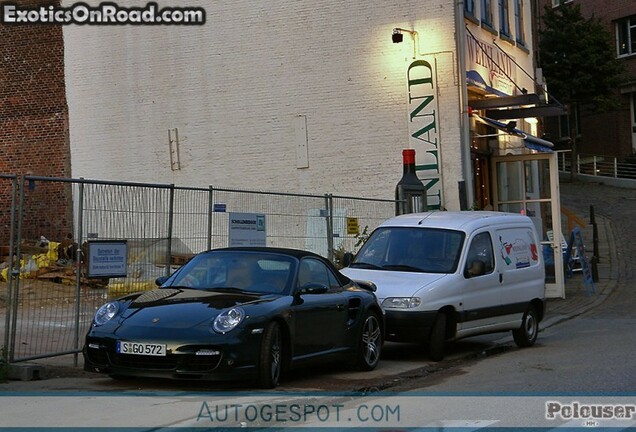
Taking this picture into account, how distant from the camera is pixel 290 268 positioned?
427 inches

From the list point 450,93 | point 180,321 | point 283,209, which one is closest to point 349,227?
point 283,209

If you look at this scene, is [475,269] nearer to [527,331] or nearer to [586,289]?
[527,331]

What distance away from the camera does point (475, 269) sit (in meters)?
13.6

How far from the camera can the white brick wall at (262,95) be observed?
24.3 metres

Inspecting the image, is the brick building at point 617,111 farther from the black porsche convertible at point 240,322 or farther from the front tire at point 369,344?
the black porsche convertible at point 240,322

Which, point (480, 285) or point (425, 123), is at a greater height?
point (425, 123)

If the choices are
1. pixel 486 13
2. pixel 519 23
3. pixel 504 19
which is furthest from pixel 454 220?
pixel 519 23

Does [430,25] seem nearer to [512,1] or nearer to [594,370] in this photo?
[512,1]

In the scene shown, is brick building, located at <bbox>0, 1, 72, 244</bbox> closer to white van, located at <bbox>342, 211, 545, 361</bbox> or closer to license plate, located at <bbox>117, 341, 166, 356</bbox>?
white van, located at <bbox>342, 211, 545, 361</bbox>

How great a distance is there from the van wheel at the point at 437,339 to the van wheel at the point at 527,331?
220 centimetres

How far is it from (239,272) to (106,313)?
5.05 ft

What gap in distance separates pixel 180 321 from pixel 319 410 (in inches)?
66.9

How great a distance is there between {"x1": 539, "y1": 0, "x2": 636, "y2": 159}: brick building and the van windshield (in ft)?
121

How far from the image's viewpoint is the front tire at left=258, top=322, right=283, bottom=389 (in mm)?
9656
